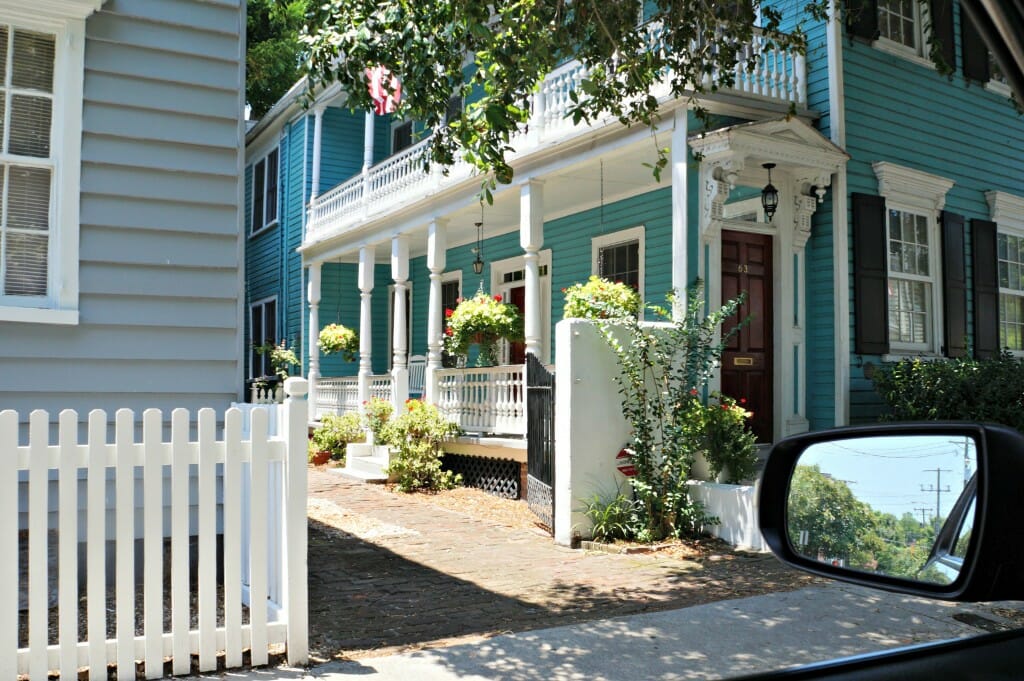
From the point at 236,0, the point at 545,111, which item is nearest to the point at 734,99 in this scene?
the point at 545,111

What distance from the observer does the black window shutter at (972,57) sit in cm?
1266

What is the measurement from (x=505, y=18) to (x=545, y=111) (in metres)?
4.82

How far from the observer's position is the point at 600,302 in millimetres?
8602

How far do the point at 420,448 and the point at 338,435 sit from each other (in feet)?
12.2

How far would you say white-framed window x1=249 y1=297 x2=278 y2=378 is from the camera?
21.4 meters

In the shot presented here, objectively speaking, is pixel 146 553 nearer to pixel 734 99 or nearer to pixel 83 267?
pixel 83 267

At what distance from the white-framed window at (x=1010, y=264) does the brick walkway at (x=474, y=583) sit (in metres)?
7.67

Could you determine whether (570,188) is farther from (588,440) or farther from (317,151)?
(317,151)

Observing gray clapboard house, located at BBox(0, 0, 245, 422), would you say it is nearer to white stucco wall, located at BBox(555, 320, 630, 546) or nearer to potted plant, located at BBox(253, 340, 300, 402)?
white stucco wall, located at BBox(555, 320, 630, 546)

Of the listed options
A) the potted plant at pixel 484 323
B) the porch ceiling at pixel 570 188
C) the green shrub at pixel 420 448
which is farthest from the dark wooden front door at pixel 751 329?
the green shrub at pixel 420 448

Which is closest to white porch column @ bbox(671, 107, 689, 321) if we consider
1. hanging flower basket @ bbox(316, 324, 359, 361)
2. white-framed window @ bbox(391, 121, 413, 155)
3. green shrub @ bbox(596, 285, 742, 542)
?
green shrub @ bbox(596, 285, 742, 542)

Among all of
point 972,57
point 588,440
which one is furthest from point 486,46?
point 972,57

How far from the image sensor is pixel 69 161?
→ 19.2 feet

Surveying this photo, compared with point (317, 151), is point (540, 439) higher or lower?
lower
